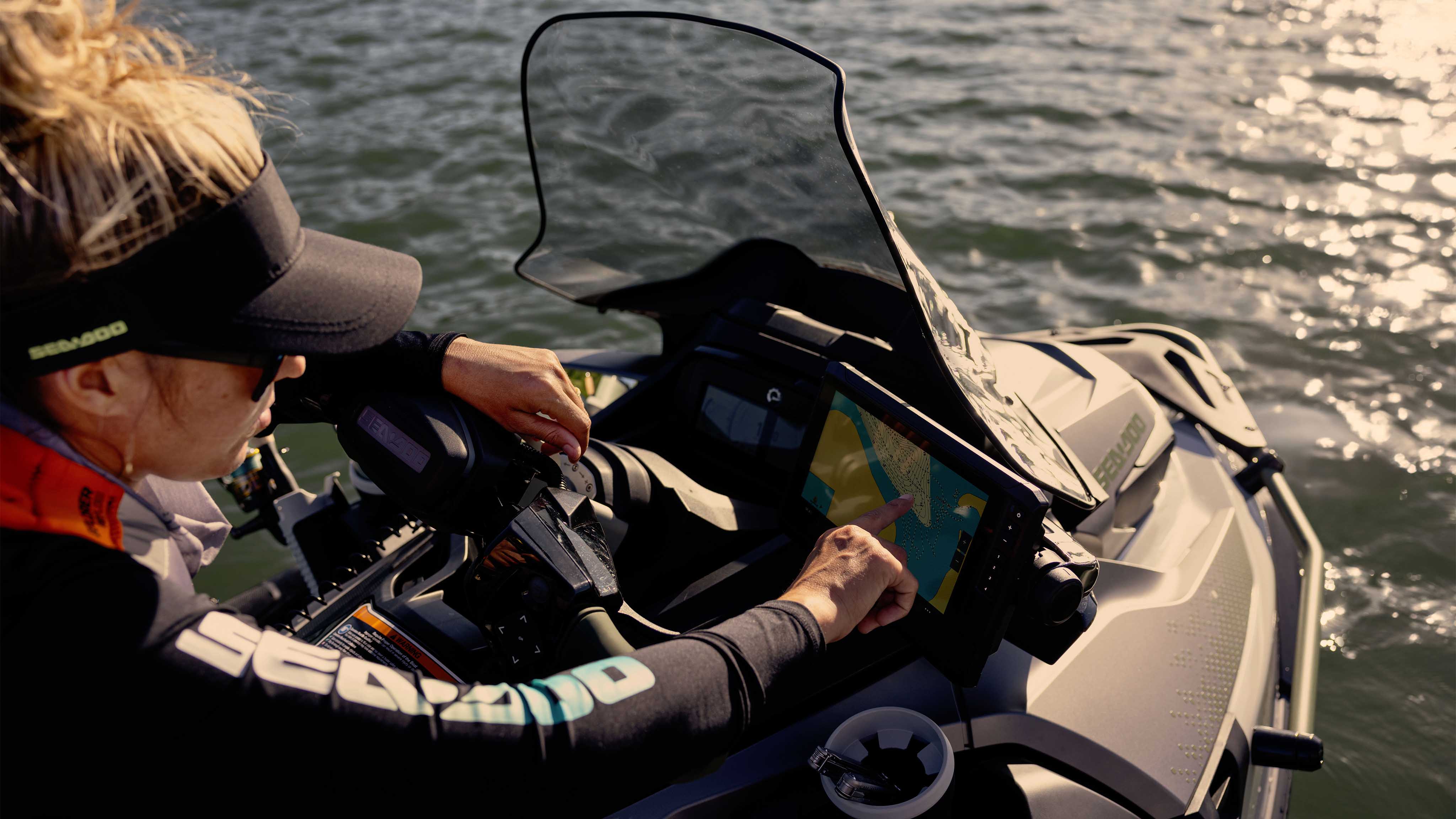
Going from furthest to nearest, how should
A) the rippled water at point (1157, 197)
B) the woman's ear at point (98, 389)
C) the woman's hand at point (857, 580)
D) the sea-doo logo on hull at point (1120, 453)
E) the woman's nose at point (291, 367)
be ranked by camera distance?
the rippled water at point (1157, 197)
the sea-doo logo on hull at point (1120, 453)
the woman's hand at point (857, 580)
the woman's nose at point (291, 367)
the woman's ear at point (98, 389)

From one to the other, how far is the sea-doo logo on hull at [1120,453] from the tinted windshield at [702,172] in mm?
402

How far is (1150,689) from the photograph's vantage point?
199 centimetres

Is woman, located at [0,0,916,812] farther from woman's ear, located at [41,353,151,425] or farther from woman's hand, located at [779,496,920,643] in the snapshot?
woman's hand, located at [779,496,920,643]

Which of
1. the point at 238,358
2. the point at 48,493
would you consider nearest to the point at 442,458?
the point at 238,358

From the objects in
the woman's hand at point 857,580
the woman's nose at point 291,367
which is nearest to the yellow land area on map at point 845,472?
the woman's hand at point 857,580

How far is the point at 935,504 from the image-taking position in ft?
5.71

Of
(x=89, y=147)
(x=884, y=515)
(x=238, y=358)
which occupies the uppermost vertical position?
(x=89, y=147)

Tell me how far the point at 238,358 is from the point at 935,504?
1.14 metres

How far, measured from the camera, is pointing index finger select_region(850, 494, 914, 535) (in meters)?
1.72

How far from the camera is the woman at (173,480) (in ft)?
3.33

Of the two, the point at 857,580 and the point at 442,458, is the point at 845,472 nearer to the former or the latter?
the point at 857,580

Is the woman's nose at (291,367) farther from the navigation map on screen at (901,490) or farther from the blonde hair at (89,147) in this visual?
the navigation map on screen at (901,490)

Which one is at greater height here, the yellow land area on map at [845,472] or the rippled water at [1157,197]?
the yellow land area on map at [845,472]

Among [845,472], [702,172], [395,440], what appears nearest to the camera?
[395,440]
